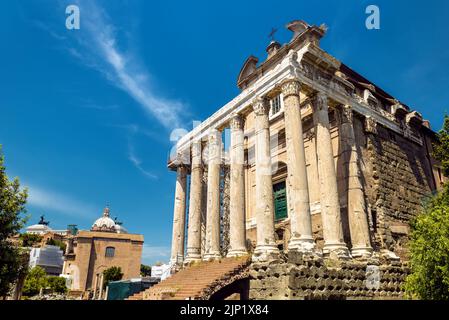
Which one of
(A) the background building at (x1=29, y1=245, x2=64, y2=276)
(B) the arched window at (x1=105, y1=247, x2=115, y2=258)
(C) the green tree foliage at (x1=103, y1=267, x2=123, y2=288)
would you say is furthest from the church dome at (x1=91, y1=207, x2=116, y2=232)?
(C) the green tree foliage at (x1=103, y1=267, x2=123, y2=288)

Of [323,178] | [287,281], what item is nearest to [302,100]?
[323,178]

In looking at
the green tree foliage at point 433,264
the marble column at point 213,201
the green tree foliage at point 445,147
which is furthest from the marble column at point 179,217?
the green tree foliage at point 445,147

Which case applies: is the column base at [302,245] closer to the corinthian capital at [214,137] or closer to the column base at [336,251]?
the column base at [336,251]

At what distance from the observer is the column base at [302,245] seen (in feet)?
39.0

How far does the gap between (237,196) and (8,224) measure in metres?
10.3

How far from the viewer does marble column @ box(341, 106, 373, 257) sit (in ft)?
45.6

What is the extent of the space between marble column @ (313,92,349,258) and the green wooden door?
4508mm

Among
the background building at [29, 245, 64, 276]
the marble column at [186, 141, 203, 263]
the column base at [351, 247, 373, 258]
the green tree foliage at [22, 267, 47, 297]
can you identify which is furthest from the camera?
the background building at [29, 245, 64, 276]

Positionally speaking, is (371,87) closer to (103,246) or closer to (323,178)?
(323,178)

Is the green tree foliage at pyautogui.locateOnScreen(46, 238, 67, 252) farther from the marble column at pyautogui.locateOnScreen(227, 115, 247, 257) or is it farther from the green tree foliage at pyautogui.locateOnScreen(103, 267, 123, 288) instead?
the marble column at pyautogui.locateOnScreen(227, 115, 247, 257)

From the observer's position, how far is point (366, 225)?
14.3 meters

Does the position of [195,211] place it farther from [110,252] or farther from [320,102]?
[110,252]

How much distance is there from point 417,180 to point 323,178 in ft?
29.3

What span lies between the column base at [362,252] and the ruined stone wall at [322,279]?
309mm
